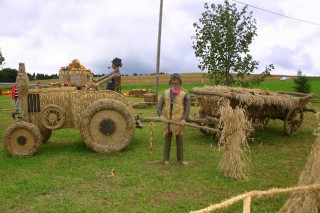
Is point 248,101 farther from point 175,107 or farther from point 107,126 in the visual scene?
point 107,126

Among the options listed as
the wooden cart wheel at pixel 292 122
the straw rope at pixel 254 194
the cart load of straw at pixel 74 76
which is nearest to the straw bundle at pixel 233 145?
the straw rope at pixel 254 194

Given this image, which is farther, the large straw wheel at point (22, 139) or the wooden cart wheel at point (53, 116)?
the wooden cart wheel at point (53, 116)

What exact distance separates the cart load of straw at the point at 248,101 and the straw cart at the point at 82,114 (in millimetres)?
2525

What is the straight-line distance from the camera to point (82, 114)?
8.25m

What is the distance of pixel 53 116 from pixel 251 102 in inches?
202

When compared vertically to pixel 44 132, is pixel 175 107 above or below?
above

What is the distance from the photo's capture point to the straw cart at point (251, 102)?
9266 mm

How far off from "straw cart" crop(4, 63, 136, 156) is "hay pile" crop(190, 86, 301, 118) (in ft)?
8.29

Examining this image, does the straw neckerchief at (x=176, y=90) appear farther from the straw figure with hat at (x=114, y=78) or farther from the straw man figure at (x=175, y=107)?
the straw figure with hat at (x=114, y=78)

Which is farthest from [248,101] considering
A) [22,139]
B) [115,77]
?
[22,139]

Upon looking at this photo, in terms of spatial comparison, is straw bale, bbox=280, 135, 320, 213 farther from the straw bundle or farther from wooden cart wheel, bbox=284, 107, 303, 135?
wooden cart wheel, bbox=284, 107, 303, 135

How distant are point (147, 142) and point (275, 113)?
405 centimetres

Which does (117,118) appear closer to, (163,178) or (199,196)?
(163,178)

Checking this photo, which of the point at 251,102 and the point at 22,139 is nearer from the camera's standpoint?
the point at 22,139
